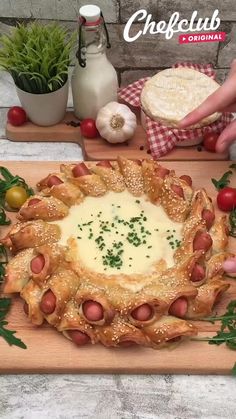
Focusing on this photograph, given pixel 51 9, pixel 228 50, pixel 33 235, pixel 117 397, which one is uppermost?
pixel 51 9

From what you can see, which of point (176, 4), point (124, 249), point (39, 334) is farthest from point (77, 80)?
point (39, 334)

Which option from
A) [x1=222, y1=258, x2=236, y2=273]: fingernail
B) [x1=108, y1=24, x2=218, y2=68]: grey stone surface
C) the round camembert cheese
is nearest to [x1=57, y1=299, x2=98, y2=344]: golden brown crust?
[x1=222, y1=258, x2=236, y2=273]: fingernail

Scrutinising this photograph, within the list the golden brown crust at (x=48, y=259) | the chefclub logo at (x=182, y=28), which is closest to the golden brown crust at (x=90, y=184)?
the golden brown crust at (x=48, y=259)

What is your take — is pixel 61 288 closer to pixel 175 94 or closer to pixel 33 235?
pixel 33 235

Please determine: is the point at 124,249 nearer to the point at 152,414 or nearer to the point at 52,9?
the point at 152,414

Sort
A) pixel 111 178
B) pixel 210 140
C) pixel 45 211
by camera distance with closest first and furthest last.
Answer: pixel 45 211 < pixel 111 178 < pixel 210 140

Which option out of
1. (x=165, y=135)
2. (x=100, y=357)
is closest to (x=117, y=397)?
(x=100, y=357)
